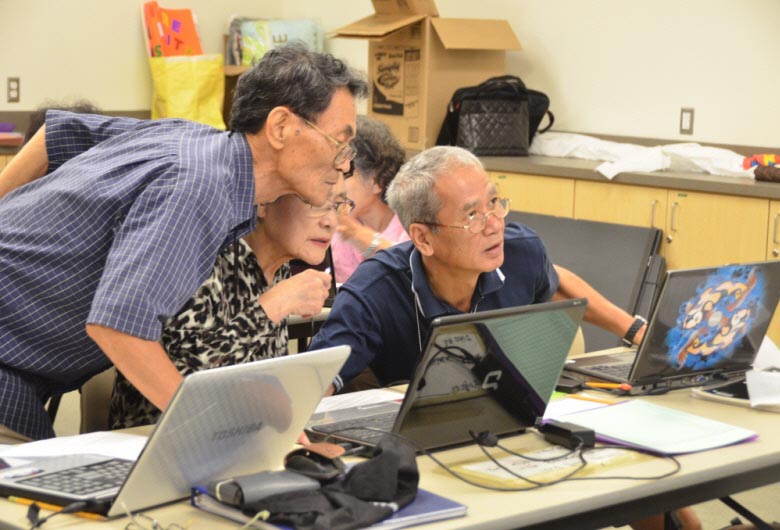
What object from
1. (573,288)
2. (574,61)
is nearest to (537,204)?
(574,61)

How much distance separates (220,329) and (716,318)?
3.52 ft

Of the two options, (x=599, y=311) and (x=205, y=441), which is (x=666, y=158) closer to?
(x=599, y=311)

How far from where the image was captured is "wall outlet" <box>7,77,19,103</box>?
6.29 metres

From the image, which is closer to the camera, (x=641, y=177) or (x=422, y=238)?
(x=422, y=238)

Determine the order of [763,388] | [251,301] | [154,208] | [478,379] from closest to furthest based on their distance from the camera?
[154,208] → [478,379] → [251,301] → [763,388]

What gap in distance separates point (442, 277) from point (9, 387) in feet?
3.40

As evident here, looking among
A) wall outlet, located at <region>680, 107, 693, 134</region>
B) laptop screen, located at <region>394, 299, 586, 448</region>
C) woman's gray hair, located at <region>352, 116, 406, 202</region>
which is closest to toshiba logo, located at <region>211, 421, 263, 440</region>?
laptop screen, located at <region>394, 299, 586, 448</region>

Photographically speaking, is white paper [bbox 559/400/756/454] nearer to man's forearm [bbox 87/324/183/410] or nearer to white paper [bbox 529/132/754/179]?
man's forearm [bbox 87/324/183/410]

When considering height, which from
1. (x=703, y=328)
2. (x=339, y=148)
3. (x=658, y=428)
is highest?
(x=339, y=148)

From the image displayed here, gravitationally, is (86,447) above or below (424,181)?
below

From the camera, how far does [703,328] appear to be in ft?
8.03

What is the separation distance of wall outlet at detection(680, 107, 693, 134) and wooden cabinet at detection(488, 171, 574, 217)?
25.8 inches

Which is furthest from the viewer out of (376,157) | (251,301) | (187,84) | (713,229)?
(187,84)

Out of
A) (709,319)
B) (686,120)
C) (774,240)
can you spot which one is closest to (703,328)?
(709,319)
